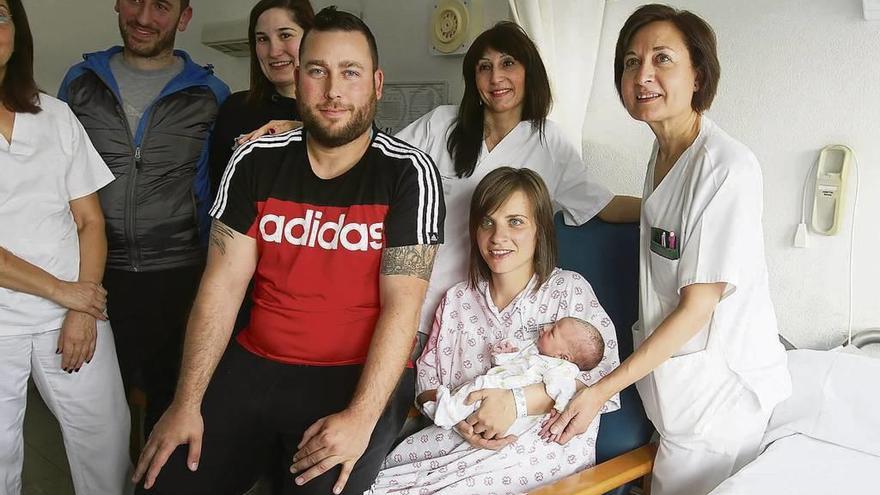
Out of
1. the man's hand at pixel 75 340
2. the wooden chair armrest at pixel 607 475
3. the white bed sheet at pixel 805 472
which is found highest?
the man's hand at pixel 75 340

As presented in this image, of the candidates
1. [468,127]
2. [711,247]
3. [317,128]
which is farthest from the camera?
[468,127]

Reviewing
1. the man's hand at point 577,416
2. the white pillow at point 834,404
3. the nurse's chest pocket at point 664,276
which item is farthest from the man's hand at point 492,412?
the white pillow at point 834,404

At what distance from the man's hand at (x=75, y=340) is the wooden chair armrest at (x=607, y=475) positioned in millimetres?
1324

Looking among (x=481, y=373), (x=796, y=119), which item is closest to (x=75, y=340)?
(x=481, y=373)

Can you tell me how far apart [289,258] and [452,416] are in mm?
586

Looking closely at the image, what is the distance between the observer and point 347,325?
1.87 metres

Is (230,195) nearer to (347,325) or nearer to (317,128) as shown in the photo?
(317,128)

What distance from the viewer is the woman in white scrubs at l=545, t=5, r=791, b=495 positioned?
1.58 meters

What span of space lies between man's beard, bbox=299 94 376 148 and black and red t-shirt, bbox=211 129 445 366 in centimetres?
8

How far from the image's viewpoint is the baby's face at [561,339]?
1.86 m

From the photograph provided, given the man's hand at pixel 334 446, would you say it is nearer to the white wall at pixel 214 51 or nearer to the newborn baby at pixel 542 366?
the newborn baby at pixel 542 366

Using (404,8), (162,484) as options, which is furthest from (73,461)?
(404,8)

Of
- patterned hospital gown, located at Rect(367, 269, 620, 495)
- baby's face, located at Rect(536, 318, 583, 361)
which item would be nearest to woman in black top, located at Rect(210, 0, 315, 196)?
patterned hospital gown, located at Rect(367, 269, 620, 495)

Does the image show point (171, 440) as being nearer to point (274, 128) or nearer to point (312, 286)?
point (312, 286)
